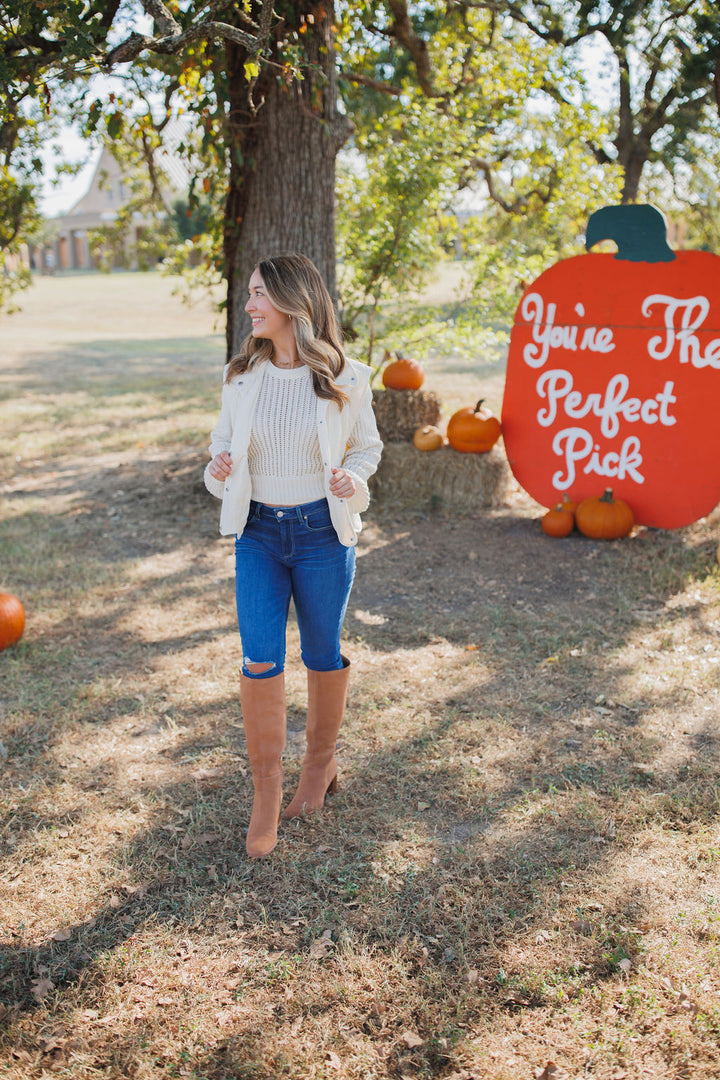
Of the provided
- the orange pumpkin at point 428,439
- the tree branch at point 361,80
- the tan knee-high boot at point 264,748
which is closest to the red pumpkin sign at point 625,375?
the orange pumpkin at point 428,439

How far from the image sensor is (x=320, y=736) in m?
3.21

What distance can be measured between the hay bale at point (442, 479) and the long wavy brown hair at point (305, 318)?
13.6ft

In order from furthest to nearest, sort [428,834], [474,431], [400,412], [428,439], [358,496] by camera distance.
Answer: [400,412] < [428,439] < [474,431] < [428,834] < [358,496]

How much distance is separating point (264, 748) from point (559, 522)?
377 cm

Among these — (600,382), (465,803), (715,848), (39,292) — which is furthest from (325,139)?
(39,292)

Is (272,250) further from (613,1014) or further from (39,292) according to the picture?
(39,292)

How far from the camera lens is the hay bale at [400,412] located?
7.19 m

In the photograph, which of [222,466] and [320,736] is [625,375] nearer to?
[320,736]

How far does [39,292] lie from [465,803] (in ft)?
116

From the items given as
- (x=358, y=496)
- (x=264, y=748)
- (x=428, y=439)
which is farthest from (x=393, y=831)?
(x=428, y=439)

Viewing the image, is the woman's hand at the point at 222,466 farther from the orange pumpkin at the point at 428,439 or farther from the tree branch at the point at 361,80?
the tree branch at the point at 361,80

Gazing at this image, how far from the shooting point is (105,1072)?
2238 mm

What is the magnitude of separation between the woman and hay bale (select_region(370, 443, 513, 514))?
13.3 feet

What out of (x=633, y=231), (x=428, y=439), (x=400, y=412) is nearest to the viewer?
(x=633, y=231)
